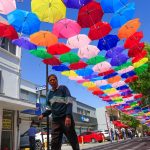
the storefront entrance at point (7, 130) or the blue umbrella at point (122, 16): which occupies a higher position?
the blue umbrella at point (122, 16)

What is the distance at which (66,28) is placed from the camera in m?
10.1

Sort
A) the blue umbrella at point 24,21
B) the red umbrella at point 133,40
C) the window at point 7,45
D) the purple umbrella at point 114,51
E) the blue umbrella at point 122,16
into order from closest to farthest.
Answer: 1. the blue umbrella at point 24,21
2. the blue umbrella at point 122,16
3. the red umbrella at point 133,40
4. the purple umbrella at point 114,51
5. the window at point 7,45

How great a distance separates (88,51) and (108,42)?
100 cm

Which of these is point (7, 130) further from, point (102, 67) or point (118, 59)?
point (118, 59)

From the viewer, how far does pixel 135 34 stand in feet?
37.6

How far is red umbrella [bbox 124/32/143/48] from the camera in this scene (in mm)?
11520

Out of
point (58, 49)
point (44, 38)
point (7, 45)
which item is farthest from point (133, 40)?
point (7, 45)

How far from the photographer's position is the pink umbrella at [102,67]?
14.2 metres

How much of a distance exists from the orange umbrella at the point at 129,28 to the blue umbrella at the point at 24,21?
10.3 ft

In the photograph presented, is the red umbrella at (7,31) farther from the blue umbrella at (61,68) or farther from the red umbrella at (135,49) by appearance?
the red umbrella at (135,49)

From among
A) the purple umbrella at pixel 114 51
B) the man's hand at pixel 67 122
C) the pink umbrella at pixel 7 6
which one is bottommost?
the man's hand at pixel 67 122

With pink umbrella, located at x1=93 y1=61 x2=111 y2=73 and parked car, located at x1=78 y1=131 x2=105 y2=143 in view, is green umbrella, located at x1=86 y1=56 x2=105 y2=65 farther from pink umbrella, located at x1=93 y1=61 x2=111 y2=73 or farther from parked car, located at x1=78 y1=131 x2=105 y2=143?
parked car, located at x1=78 y1=131 x2=105 y2=143

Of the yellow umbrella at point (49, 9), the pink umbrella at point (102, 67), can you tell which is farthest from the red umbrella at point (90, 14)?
the pink umbrella at point (102, 67)

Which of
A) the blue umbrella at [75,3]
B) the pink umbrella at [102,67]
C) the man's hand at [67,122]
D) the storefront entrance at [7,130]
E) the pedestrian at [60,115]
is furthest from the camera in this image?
the storefront entrance at [7,130]
